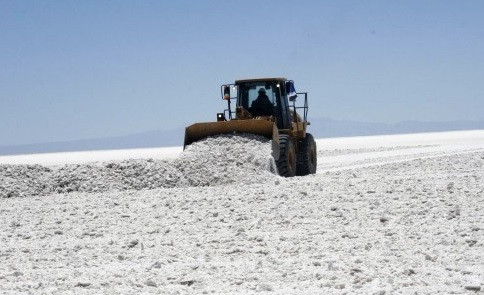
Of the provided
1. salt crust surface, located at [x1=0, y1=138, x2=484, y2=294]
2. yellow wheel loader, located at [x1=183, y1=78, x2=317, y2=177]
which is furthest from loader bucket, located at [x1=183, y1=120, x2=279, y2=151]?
salt crust surface, located at [x1=0, y1=138, x2=484, y2=294]

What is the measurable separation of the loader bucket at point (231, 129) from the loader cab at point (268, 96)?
1273 mm

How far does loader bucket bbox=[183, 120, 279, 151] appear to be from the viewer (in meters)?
20.3

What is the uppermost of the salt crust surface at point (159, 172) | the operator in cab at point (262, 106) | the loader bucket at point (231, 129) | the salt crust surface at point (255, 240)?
the operator in cab at point (262, 106)

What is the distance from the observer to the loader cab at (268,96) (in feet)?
71.2

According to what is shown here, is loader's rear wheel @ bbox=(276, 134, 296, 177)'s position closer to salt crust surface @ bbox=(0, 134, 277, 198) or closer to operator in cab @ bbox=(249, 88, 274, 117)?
salt crust surface @ bbox=(0, 134, 277, 198)

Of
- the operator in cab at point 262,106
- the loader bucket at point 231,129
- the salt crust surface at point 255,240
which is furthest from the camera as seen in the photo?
the operator in cab at point 262,106

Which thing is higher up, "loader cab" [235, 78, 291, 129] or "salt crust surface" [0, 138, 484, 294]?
"loader cab" [235, 78, 291, 129]

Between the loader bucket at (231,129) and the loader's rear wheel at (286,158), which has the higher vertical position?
the loader bucket at (231,129)

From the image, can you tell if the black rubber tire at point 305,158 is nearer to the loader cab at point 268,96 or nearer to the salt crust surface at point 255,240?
the loader cab at point 268,96

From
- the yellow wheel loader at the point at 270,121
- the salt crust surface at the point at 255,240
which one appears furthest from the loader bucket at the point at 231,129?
the salt crust surface at the point at 255,240

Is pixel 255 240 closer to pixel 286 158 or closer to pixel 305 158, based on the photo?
pixel 286 158

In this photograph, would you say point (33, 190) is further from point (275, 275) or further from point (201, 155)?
point (275, 275)

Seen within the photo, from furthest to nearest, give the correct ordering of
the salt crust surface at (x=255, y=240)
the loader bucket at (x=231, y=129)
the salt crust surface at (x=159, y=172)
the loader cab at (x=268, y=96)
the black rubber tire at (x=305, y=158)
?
1. the black rubber tire at (x=305, y=158)
2. the loader cab at (x=268, y=96)
3. the loader bucket at (x=231, y=129)
4. the salt crust surface at (x=159, y=172)
5. the salt crust surface at (x=255, y=240)

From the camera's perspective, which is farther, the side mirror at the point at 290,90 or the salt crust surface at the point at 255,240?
the side mirror at the point at 290,90
